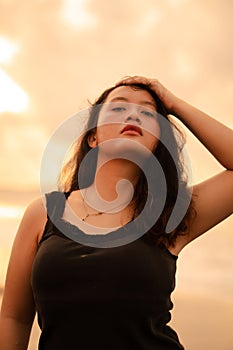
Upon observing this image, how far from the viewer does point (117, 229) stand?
9.03 ft

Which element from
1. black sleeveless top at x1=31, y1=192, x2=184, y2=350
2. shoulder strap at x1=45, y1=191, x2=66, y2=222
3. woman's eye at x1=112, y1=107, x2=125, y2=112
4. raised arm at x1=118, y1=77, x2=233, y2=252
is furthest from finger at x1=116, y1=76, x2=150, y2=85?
black sleeveless top at x1=31, y1=192, x2=184, y2=350

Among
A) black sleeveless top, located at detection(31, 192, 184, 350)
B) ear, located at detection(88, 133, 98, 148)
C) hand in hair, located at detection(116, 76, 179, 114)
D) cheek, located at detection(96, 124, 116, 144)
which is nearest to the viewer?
black sleeveless top, located at detection(31, 192, 184, 350)

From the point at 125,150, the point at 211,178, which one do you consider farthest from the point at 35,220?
the point at 211,178

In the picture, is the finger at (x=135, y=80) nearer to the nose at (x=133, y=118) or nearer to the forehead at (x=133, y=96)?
the forehead at (x=133, y=96)

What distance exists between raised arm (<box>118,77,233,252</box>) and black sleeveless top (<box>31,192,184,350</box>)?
0.39 metres

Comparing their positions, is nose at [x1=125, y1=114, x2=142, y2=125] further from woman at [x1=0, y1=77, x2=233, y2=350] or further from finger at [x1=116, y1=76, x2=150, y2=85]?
finger at [x1=116, y1=76, x2=150, y2=85]

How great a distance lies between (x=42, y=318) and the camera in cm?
253

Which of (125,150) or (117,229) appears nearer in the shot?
(117,229)

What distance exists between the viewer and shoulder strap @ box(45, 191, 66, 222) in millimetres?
2861

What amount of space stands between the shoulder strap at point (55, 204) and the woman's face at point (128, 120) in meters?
0.43

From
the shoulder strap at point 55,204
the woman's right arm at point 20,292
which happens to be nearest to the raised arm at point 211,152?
the shoulder strap at point 55,204

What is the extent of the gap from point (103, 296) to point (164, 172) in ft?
3.69

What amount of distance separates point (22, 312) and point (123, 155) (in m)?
1.11

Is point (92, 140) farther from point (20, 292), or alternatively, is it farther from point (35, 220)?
point (20, 292)
